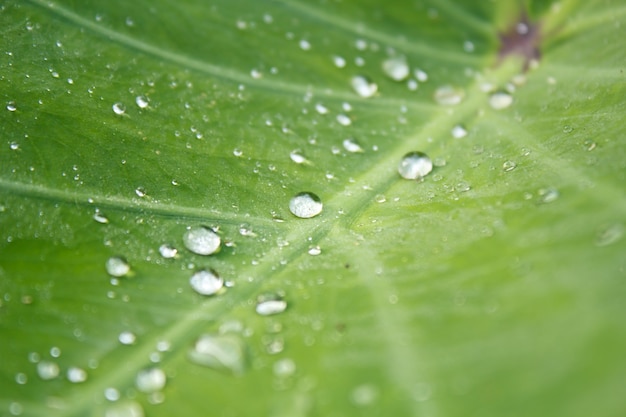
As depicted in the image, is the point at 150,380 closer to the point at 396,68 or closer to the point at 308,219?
the point at 308,219

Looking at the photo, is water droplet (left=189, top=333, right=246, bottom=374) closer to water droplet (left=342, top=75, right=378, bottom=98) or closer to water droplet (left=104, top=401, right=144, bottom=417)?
water droplet (left=104, top=401, right=144, bottom=417)

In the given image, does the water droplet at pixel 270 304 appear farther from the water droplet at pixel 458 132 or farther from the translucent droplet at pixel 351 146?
the water droplet at pixel 458 132

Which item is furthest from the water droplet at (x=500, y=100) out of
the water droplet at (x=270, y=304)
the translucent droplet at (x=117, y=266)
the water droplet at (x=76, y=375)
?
the water droplet at (x=76, y=375)

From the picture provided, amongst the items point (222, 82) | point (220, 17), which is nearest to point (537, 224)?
point (222, 82)

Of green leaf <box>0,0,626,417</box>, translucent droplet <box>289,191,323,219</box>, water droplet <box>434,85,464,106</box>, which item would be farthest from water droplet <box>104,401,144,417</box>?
water droplet <box>434,85,464,106</box>

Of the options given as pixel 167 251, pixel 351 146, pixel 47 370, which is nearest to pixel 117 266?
pixel 167 251
